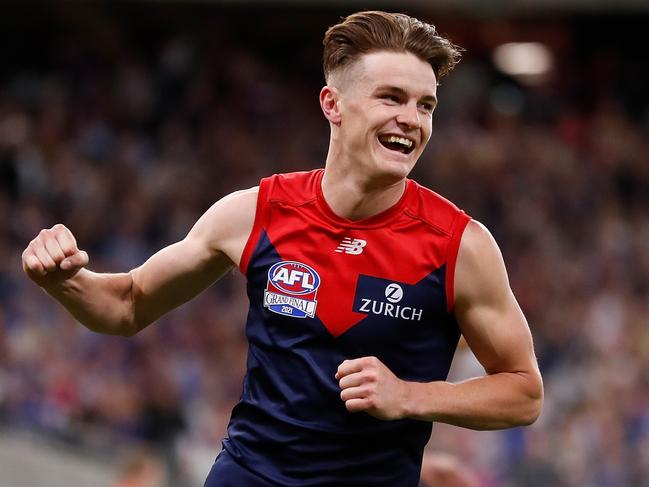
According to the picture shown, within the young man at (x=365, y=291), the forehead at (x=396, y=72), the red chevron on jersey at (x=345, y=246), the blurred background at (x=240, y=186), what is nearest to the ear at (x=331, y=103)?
the young man at (x=365, y=291)

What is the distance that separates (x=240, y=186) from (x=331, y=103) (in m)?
9.57

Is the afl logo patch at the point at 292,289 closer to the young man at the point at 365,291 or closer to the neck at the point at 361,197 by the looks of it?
the young man at the point at 365,291

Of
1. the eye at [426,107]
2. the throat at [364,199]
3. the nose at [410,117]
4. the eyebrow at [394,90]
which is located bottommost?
the throat at [364,199]

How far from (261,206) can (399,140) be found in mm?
505

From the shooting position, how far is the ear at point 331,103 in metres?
4.12

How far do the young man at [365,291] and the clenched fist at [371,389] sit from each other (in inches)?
4.8

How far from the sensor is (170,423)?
34.9 ft

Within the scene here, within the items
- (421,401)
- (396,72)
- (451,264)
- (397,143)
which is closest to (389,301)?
(451,264)

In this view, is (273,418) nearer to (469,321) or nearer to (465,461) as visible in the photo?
(469,321)

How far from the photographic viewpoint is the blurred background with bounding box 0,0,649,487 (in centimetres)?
1027

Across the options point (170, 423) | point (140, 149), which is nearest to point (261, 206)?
point (170, 423)

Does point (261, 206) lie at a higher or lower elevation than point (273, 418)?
higher

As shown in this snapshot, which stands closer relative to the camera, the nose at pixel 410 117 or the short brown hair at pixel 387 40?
the nose at pixel 410 117

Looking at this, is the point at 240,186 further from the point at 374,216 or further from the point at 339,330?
the point at 339,330
